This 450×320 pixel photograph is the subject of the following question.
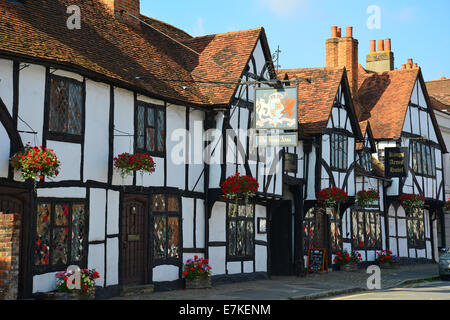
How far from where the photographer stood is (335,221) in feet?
87.0

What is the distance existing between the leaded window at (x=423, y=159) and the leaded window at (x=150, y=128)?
1697cm

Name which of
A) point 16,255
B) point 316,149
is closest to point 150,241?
point 16,255

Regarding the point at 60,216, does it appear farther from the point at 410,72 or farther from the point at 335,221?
the point at 410,72

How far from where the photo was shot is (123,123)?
16312mm

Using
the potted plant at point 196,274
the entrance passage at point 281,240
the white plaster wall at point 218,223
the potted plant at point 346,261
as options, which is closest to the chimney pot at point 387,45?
the potted plant at point 346,261

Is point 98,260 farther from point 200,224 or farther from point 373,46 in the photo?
point 373,46

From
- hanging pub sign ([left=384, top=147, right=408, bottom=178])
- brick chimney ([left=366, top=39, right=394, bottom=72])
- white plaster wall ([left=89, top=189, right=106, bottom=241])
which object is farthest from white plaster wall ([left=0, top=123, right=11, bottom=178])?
brick chimney ([left=366, top=39, right=394, bottom=72])

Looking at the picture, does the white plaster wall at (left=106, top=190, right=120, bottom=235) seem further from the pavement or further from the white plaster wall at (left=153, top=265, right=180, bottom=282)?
the white plaster wall at (left=153, top=265, right=180, bottom=282)

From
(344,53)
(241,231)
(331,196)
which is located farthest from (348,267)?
(344,53)

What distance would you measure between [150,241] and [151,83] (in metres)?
4.24

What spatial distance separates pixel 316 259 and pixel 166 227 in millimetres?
8242

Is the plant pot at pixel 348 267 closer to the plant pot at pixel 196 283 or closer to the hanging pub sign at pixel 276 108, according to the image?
the plant pot at pixel 196 283

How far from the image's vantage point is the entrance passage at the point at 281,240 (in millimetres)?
24125

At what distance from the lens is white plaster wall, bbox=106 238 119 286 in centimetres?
1559
